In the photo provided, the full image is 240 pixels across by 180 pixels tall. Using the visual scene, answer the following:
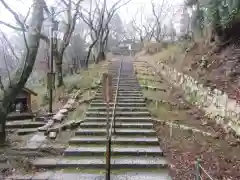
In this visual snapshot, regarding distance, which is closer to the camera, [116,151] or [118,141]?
[116,151]

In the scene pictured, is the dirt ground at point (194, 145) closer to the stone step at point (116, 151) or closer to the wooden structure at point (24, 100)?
the stone step at point (116, 151)

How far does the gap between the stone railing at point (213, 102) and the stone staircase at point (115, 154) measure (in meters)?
2.00

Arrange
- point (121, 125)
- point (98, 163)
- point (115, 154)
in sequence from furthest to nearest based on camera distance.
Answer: point (121, 125) < point (115, 154) < point (98, 163)

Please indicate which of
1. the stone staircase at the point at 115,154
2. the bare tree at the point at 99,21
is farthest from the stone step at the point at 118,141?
the bare tree at the point at 99,21

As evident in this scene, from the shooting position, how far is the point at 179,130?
25.0 ft

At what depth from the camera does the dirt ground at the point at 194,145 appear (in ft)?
17.9

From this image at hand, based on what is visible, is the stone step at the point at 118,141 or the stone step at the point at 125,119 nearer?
the stone step at the point at 118,141

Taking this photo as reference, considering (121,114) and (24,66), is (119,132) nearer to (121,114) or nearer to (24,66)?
(121,114)

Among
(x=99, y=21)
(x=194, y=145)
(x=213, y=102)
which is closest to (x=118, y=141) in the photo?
(x=194, y=145)

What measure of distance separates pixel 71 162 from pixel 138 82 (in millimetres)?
8285

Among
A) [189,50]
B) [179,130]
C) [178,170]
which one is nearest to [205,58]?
[189,50]

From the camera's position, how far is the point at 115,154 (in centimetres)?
626

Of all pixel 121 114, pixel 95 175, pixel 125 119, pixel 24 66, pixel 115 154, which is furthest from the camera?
pixel 121 114

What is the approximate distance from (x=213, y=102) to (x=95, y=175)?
4.79 m
